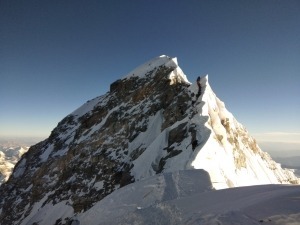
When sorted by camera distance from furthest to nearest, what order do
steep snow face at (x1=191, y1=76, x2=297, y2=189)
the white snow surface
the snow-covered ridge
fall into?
the snow-covered ridge
steep snow face at (x1=191, y1=76, x2=297, y2=189)
the white snow surface

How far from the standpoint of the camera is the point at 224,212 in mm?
7180

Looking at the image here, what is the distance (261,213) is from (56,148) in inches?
1822

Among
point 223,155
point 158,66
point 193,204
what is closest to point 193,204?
point 193,204

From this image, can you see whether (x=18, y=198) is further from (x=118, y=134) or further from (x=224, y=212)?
(x=224, y=212)

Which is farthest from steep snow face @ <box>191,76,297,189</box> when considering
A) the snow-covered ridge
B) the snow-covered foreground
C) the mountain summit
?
the snow-covered ridge

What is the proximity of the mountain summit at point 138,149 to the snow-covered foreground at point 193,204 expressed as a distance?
8351mm

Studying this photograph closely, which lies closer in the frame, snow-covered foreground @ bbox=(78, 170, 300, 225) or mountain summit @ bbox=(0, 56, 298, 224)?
snow-covered foreground @ bbox=(78, 170, 300, 225)

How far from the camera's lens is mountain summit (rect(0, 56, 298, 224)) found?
2425 cm

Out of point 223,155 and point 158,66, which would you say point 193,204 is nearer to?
point 223,155

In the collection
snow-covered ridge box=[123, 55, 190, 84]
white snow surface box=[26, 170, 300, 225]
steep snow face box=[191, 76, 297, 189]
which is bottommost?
white snow surface box=[26, 170, 300, 225]

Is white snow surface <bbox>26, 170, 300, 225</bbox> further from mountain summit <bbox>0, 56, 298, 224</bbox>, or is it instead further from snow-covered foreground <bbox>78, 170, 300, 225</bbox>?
mountain summit <bbox>0, 56, 298, 224</bbox>

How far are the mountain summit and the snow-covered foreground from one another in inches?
329

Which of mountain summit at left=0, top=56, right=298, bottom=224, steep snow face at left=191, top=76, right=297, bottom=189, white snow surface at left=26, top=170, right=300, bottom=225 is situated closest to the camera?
white snow surface at left=26, top=170, right=300, bottom=225

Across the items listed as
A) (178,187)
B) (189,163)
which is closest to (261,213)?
(178,187)
